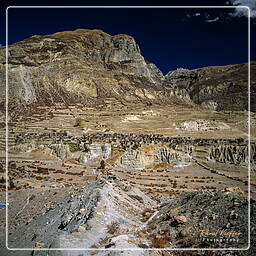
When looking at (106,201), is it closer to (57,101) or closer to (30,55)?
(57,101)

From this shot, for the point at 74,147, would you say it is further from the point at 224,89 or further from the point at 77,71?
the point at 224,89

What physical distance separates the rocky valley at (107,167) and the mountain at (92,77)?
2.31 ft

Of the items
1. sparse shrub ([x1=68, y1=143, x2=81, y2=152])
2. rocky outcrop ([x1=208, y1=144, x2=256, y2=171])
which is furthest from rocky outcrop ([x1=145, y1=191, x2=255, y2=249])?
A: sparse shrub ([x1=68, y1=143, x2=81, y2=152])

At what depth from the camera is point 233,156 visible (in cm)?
4325

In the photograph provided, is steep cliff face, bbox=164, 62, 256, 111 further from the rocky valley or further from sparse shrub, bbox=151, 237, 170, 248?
sparse shrub, bbox=151, 237, 170, 248

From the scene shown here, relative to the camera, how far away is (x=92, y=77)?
12425cm

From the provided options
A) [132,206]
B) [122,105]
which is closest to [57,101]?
[122,105]

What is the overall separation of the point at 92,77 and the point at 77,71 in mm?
7224

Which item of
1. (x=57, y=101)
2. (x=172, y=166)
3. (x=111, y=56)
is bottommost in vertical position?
(x=172, y=166)

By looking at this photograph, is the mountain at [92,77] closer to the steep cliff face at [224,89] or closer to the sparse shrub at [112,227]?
the steep cliff face at [224,89]

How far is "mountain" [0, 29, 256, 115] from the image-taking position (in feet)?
342

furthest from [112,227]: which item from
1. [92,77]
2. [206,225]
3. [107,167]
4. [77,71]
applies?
[92,77]

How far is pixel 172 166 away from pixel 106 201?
30718 millimetres

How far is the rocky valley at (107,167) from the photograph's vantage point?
9.39 metres
